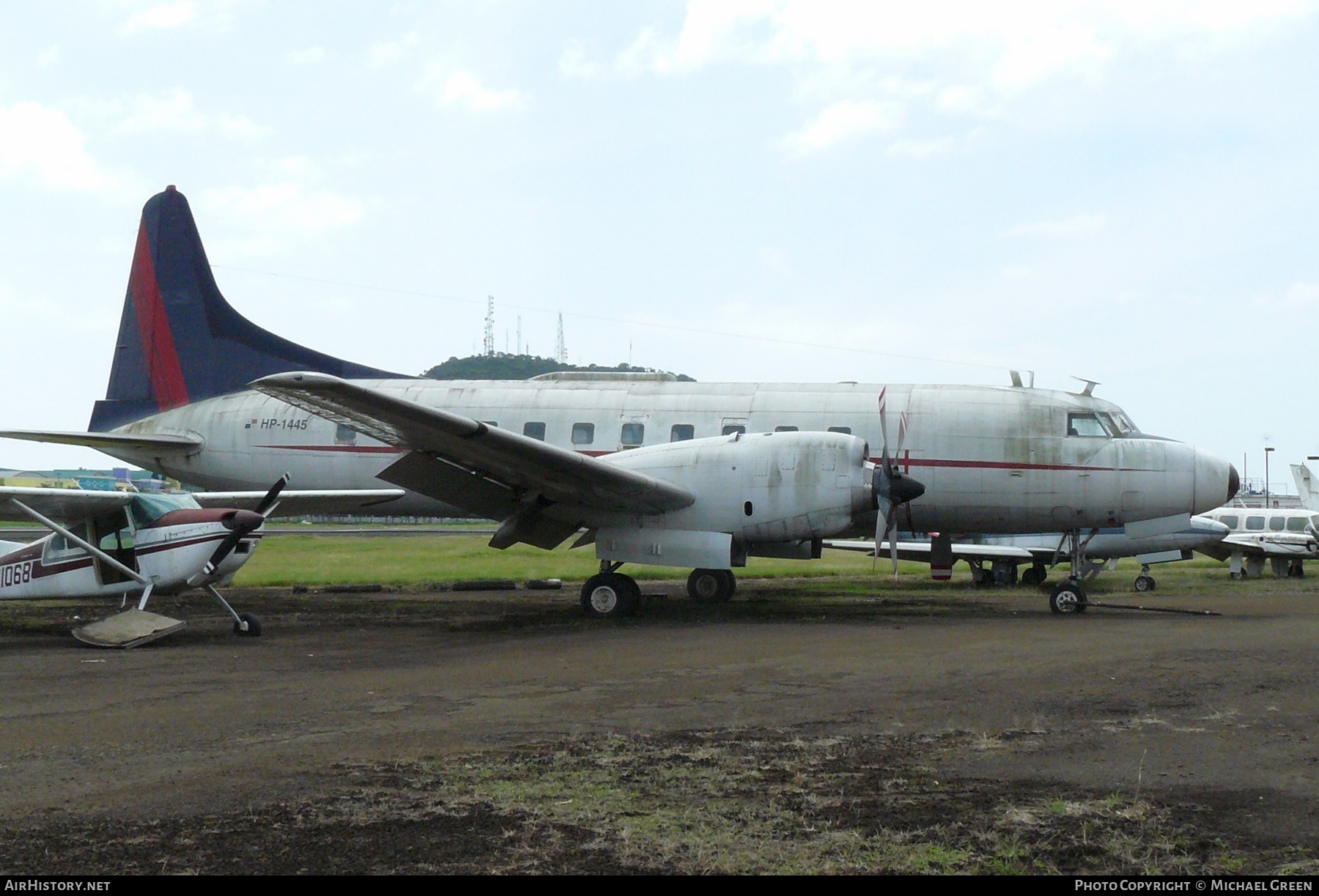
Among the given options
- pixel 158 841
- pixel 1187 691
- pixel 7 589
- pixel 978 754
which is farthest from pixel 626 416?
pixel 158 841

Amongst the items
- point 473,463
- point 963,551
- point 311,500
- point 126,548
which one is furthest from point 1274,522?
point 126,548

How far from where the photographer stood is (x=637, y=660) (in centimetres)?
1079

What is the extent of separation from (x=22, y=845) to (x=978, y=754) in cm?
489

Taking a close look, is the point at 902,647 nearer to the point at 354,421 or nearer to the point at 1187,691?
the point at 1187,691

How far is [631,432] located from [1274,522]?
2315 centimetres

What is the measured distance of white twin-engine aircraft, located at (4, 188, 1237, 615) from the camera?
1462 cm

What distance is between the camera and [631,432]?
17875 mm

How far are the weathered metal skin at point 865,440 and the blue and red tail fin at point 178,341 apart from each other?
874mm

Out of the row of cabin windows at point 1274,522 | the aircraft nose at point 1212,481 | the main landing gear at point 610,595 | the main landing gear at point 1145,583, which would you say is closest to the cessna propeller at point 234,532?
the main landing gear at point 610,595

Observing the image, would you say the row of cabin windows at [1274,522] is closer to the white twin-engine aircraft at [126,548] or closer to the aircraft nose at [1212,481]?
the aircraft nose at [1212,481]

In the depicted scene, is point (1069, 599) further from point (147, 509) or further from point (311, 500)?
point (147, 509)

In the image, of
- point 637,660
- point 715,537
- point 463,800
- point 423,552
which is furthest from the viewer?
point 423,552

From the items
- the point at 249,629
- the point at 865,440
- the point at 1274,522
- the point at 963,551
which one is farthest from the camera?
the point at 1274,522

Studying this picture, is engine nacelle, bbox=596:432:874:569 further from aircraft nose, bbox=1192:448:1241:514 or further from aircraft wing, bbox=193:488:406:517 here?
aircraft nose, bbox=1192:448:1241:514
